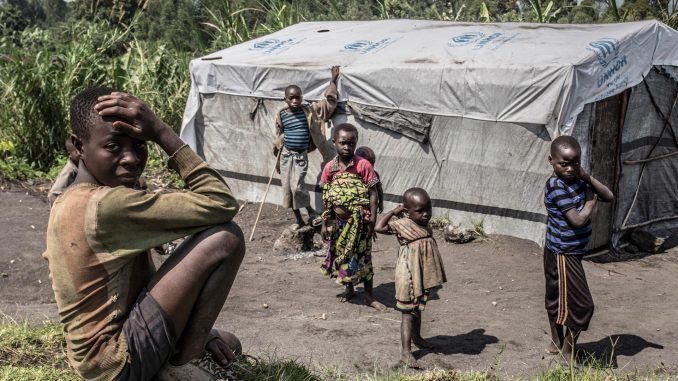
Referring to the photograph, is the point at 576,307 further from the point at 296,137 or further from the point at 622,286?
the point at 296,137

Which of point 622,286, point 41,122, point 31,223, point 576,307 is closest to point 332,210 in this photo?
point 576,307

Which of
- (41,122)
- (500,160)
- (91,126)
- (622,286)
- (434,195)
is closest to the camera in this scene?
(91,126)

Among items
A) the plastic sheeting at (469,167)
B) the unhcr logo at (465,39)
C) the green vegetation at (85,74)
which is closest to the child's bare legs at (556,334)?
the plastic sheeting at (469,167)

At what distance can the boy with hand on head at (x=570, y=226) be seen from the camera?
4805 mm

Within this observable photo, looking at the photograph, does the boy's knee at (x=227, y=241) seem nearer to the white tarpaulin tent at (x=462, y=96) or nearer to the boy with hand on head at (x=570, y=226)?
the boy with hand on head at (x=570, y=226)

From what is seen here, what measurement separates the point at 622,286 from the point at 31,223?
6715mm

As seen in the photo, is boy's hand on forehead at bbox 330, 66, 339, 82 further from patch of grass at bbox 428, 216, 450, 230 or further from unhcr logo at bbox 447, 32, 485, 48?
patch of grass at bbox 428, 216, 450, 230

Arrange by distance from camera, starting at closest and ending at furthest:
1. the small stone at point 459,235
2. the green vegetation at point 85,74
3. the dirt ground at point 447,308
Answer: the dirt ground at point 447,308
the small stone at point 459,235
the green vegetation at point 85,74

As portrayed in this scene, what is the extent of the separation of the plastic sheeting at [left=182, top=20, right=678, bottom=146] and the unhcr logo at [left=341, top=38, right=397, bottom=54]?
0.01 meters

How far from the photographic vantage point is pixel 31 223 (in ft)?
30.2

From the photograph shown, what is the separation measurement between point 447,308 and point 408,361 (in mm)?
1629

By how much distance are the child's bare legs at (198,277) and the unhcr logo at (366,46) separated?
7.04 m

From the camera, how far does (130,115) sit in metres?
2.74

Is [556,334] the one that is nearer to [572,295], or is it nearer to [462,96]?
[572,295]
